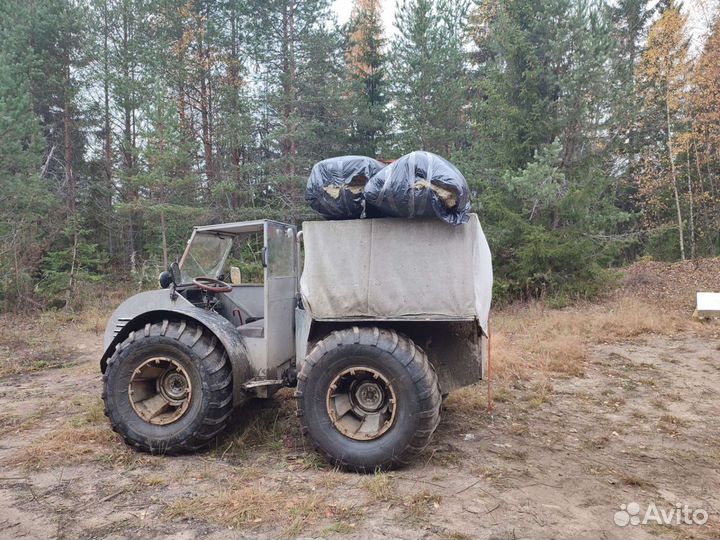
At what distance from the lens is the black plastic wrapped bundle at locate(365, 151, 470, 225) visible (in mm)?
3342

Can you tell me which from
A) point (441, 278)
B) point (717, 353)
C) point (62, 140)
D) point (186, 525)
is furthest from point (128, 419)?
point (62, 140)

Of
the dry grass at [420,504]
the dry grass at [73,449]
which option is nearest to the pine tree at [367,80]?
the dry grass at [73,449]

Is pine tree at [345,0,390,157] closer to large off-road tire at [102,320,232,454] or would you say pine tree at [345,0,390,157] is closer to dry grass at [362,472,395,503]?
large off-road tire at [102,320,232,454]

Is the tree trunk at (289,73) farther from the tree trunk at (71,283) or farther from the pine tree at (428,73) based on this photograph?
the tree trunk at (71,283)

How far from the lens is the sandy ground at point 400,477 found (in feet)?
8.98

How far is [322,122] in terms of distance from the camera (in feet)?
48.3

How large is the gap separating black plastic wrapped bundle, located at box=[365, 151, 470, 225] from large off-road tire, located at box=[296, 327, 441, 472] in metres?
0.98

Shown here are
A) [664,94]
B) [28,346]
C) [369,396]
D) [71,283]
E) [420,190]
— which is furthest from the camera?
[664,94]

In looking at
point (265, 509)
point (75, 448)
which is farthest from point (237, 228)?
point (265, 509)

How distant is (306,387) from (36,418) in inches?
133

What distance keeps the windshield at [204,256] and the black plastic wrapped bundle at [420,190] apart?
83.2 inches

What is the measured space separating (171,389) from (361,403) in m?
1.69

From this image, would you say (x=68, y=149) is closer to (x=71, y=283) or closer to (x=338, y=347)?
(x=71, y=283)

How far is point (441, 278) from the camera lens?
11.5 feet
